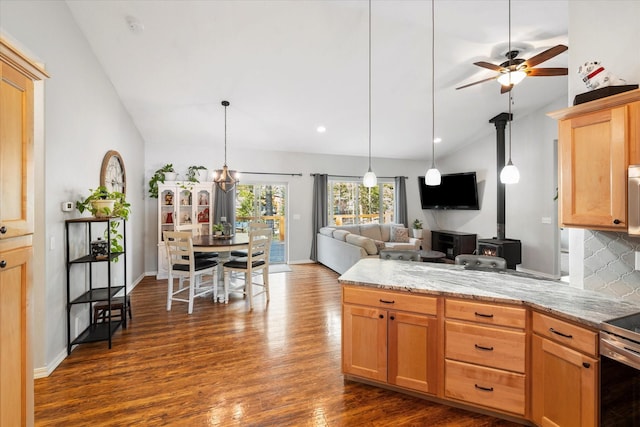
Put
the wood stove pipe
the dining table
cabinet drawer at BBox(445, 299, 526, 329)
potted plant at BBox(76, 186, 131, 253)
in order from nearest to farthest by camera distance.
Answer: cabinet drawer at BBox(445, 299, 526, 329), potted plant at BBox(76, 186, 131, 253), the dining table, the wood stove pipe

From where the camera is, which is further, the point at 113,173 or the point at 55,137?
the point at 113,173

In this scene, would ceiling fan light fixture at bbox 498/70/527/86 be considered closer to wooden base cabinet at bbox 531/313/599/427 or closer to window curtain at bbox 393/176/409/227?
wooden base cabinet at bbox 531/313/599/427

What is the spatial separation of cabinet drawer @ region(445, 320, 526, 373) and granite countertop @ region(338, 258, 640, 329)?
208 millimetres

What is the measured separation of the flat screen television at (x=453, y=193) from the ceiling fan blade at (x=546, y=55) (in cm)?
397

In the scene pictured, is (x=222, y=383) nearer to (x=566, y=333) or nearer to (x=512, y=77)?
(x=566, y=333)

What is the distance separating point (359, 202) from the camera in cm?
784

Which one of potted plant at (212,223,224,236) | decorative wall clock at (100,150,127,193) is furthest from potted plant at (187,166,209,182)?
potted plant at (212,223,224,236)

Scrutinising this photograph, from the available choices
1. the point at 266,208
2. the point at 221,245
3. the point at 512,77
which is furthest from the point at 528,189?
the point at 221,245

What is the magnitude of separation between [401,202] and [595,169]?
243 inches

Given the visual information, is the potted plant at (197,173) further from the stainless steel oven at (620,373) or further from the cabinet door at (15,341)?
the stainless steel oven at (620,373)

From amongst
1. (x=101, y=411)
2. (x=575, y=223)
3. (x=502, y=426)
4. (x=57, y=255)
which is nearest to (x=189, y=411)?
(x=101, y=411)

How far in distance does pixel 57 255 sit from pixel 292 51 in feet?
11.1

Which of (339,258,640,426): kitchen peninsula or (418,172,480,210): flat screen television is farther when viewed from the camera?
(418,172,480,210): flat screen television

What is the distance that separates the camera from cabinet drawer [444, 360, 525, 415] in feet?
6.01
